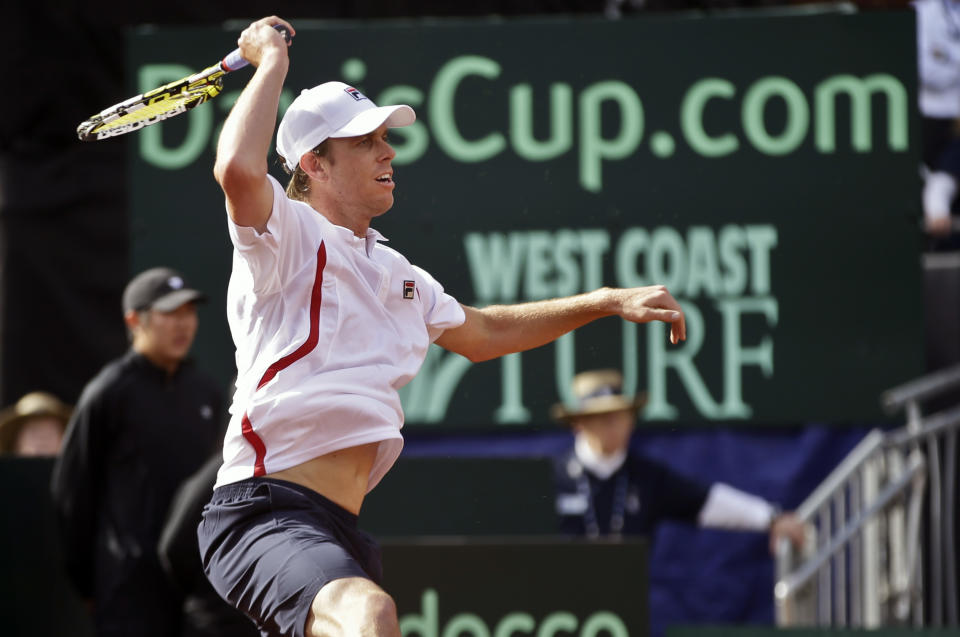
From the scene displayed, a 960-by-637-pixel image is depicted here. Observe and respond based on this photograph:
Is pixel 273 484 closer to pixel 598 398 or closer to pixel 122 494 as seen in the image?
pixel 122 494

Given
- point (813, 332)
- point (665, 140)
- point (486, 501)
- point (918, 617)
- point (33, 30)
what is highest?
point (33, 30)

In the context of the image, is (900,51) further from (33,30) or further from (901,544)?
(33,30)

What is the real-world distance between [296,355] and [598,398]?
4119 millimetres

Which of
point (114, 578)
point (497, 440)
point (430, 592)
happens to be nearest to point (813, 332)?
point (497, 440)

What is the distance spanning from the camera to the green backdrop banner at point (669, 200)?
345 inches

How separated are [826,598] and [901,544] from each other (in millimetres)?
621

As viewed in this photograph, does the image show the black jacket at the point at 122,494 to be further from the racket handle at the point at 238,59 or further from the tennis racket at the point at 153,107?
the racket handle at the point at 238,59

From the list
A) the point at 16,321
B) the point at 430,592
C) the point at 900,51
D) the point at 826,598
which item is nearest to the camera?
the point at 430,592

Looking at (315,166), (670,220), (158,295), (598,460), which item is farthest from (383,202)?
(670,220)

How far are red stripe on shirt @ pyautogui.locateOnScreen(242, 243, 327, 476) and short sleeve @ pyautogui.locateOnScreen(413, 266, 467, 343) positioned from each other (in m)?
0.48

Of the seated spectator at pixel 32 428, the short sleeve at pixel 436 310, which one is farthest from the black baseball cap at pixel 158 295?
the short sleeve at pixel 436 310

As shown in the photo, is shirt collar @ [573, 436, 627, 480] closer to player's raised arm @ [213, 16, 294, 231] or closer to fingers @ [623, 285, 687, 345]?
fingers @ [623, 285, 687, 345]

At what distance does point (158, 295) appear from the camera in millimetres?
7309

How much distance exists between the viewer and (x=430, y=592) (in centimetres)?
683
